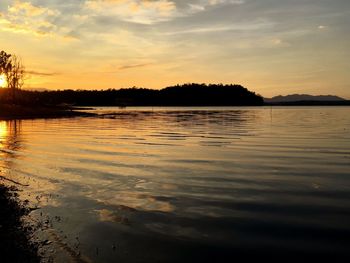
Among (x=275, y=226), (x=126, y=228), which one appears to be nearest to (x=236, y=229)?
(x=275, y=226)

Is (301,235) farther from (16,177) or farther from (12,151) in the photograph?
(12,151)

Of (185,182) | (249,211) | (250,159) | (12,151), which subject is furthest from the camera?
(12,151)

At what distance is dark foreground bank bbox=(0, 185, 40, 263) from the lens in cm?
855

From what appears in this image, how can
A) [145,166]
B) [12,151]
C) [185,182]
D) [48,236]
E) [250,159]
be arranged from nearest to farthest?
[48,236]
[185,182]
[145,166]
[250,159]
[12,151]

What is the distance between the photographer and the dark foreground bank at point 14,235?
8.55 metres

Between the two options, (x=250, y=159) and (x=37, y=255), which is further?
(x=250, y=159)

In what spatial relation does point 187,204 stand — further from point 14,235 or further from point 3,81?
point 3,81

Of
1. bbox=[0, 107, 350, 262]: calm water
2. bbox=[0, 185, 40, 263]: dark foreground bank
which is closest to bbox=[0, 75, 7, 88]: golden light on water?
bbox=[0, 107, 350, 262]: calm water

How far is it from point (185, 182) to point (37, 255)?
33.1ft

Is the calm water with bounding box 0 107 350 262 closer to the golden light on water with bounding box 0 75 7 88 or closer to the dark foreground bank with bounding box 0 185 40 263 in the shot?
the dark foreground bank with bounding box 0 185 40 263

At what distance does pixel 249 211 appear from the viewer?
1312cm

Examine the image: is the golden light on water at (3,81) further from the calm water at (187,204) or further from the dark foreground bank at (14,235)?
the dark foreground bank at (14,235)

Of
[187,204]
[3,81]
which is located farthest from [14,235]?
[3,81]

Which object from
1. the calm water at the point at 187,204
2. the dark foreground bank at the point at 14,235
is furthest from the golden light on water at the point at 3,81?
the dark foreground bank at the point at 14,235
